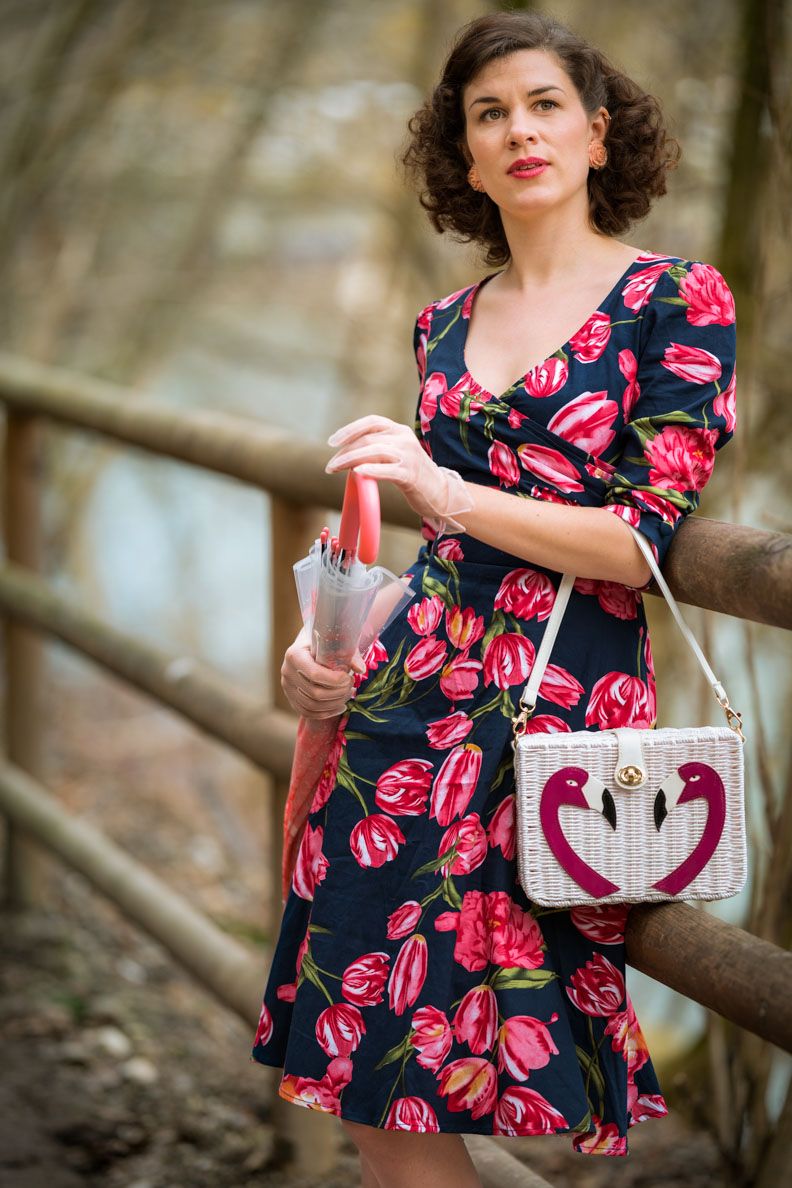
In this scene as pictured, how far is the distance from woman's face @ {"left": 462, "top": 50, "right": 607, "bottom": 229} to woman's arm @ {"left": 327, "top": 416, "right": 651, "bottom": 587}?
36 centimetres

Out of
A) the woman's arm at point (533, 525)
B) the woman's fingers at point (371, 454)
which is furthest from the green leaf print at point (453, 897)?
the woman's fingers at point (371, 454)

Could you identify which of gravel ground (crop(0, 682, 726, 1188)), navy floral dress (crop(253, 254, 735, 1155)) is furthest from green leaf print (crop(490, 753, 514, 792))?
gravel ground (crop(0, 682, 726, 1188))

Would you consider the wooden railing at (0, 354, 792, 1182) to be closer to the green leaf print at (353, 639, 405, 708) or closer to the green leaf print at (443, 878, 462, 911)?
the green leaf print at (443, 878, 462, 911)

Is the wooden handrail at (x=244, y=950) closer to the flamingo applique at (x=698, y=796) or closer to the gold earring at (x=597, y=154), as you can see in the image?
the flamingo applique at (x=698, y=796)

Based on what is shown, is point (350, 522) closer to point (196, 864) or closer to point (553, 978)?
point (553, 978)

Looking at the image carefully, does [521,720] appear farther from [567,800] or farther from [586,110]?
[586,110]

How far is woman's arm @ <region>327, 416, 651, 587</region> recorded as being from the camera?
1294mm

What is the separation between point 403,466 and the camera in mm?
1243

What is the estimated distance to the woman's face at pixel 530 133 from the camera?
1435mm

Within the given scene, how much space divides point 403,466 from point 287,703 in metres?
1.13

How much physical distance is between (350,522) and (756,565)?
0.42m

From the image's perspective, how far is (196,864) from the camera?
4676 millimetres

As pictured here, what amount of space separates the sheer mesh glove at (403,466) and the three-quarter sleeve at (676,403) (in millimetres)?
172

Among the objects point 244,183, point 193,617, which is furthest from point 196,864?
point 244,183
